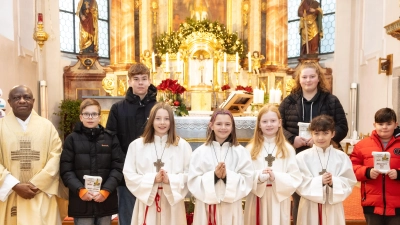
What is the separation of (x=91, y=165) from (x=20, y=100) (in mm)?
811

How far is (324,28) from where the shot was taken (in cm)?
1369

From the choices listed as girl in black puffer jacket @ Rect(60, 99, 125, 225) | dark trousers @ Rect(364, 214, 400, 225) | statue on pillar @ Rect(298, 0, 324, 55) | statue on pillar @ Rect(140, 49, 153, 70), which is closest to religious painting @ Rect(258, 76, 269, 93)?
statue on pillar @ Rect(298, 0, 324, 55)

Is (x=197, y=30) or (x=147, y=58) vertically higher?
(x=197, y=30)

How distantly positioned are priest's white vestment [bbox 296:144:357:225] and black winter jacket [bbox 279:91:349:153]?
193mm

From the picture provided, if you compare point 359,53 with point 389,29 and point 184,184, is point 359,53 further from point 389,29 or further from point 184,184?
point 184,184

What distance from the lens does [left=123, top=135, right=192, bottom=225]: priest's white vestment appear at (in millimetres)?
3518

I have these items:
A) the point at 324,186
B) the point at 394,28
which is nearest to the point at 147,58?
the point at 394,28

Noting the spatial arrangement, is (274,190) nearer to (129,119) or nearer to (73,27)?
(129,119)

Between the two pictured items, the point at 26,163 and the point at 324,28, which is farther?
the point at 324,28

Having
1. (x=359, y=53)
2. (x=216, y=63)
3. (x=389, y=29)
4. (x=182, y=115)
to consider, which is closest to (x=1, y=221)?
(x=182, y=115)

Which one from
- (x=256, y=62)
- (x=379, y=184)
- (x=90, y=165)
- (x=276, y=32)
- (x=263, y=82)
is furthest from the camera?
(x=276, y=32)

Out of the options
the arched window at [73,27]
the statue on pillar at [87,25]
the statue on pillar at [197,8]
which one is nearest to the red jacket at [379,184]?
the statue on pillar at [197,8]

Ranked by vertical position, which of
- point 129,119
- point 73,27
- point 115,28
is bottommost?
point 129,119

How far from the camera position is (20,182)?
3559 mm
